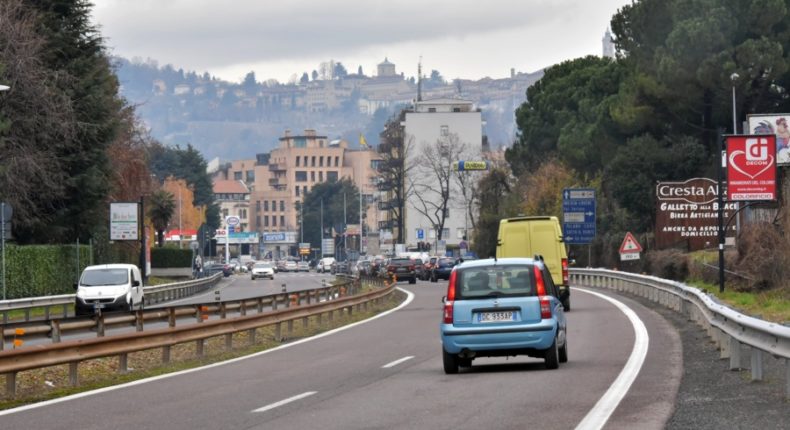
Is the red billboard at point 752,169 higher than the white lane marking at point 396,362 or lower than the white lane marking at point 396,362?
higher

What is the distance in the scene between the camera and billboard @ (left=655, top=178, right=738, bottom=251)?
55.0 m

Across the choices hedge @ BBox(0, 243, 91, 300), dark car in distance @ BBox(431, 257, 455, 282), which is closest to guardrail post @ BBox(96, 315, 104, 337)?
hedge @ BBox(0, 243, 91, 300)

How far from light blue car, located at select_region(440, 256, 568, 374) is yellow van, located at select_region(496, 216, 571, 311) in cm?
1959

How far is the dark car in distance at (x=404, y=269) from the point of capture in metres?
82.2

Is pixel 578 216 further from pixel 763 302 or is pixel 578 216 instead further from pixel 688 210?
pixel 763 302

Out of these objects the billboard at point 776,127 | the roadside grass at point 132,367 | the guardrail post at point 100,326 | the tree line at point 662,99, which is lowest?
the roadside grass at point 132,367

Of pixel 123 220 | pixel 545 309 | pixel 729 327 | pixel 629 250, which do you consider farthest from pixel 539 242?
pixel 123 220

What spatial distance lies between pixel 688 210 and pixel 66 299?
23.2 m

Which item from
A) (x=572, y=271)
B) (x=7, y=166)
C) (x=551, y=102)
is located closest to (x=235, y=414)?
(x=7, y=166)

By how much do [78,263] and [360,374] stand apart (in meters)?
42.6

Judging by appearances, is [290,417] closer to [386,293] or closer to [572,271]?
[386,293]

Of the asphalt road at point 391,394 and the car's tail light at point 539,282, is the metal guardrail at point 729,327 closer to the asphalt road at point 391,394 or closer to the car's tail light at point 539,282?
the asphalt road at point 391,394

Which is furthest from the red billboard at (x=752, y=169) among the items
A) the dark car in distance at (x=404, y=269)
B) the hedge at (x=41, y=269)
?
the dark car in distance at (x=404, y=269)

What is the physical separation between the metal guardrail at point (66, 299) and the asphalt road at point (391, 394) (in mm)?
14488
